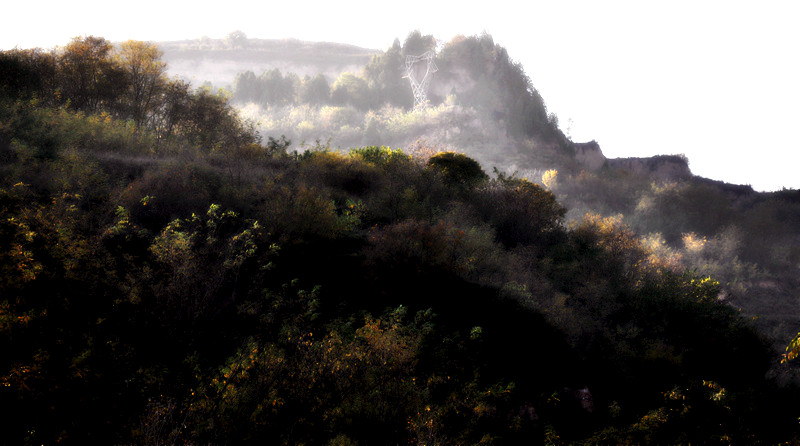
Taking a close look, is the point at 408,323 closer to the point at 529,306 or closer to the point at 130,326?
the point at 529,306

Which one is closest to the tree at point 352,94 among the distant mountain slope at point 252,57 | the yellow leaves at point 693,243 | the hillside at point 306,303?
the distant mountain slope at point 252,57

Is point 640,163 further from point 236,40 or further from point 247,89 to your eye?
point 236,40

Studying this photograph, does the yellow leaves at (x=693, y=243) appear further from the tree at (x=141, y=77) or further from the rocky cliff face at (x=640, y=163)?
the tree at (x=141, y=77)

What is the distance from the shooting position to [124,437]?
435 centimetres

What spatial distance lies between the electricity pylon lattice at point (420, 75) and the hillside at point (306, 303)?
111ft

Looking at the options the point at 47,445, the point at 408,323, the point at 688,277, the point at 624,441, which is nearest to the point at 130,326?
the point at 47,445

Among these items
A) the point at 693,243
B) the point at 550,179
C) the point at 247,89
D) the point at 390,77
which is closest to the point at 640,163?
the point at 550,179

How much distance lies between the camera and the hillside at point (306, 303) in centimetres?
507

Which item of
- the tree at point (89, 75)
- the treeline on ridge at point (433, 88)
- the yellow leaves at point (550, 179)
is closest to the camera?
the tree at point (89, 75)

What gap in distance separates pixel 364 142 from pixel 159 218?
33639 mm

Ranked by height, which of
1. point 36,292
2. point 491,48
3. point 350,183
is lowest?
point 36,292

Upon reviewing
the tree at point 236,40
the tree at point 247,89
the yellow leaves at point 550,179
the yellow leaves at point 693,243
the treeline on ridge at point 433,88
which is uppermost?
the tree at point 236,40

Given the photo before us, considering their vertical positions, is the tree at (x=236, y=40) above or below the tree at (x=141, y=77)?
above

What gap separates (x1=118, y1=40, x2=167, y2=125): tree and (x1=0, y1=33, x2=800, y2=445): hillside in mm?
100
